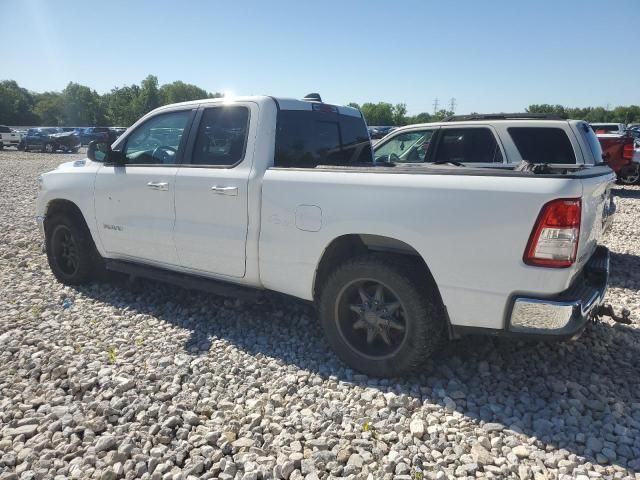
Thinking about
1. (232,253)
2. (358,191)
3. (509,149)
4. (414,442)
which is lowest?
(414,442)

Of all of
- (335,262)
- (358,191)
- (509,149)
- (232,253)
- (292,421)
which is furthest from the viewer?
(509,149)

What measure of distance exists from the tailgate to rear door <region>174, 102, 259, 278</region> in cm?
226

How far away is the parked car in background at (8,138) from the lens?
33125 mm

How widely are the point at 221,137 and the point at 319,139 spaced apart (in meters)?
0.84

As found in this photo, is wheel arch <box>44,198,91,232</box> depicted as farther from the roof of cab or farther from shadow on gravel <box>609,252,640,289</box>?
shadow on gravel <box>609,252,640,289</box>

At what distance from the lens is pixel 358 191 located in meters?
3.04

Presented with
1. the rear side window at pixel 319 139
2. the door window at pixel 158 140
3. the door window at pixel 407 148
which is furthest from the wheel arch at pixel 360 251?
the door window at pixel 407 148

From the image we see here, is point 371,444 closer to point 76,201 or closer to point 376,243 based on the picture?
point 376,243

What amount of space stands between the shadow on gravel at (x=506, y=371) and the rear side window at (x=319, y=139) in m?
1.48

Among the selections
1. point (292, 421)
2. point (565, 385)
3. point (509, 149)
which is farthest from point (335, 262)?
point (509, 149)

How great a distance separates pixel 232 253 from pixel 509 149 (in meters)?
4.20

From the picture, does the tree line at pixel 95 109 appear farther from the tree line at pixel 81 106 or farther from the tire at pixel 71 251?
the tire at pixel 71 251

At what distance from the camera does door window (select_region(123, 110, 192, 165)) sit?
4168mm

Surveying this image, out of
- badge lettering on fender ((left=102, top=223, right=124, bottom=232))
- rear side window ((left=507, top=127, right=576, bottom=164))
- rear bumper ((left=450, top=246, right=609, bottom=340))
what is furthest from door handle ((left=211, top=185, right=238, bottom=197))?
rear side window ((left=507, top=127, right=576, bottom=164))
